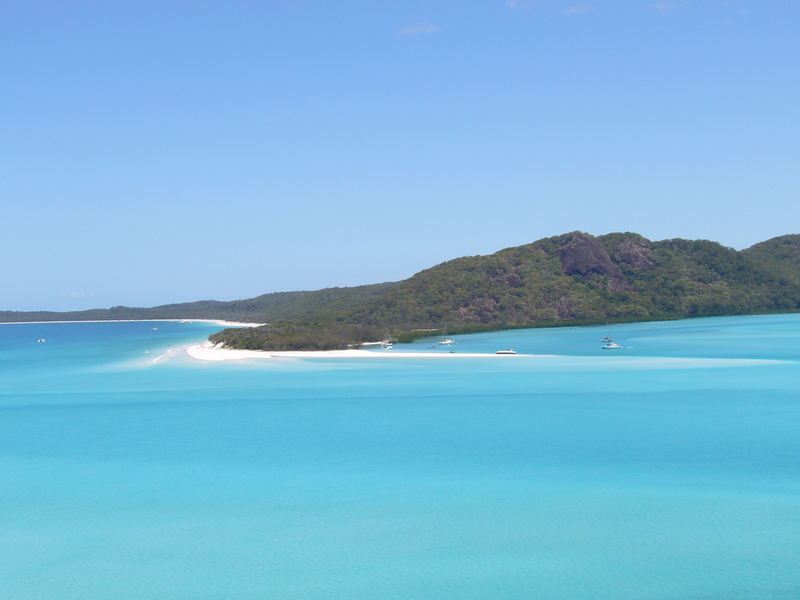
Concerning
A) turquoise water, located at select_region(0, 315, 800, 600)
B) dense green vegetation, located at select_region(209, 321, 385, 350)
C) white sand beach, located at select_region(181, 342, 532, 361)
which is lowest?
turquoise water, located at select_region(0, 315, 800, 600)

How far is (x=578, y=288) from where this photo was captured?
144875 mm

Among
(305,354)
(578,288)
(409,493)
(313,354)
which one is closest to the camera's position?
(409,493)

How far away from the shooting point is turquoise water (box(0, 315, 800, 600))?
14.2 m

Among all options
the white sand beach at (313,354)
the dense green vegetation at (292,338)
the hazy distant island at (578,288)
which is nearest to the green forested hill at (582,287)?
the hazy distant island at (578,288)

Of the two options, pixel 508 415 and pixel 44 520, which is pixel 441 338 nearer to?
pixel 508 415

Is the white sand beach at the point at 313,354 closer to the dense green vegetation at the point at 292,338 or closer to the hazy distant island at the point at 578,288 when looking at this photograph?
the dense green vegetation at the point at 292,338

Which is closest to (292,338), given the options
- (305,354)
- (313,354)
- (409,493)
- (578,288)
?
(305,354)

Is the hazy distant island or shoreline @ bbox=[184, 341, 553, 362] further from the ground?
the hazy distant island

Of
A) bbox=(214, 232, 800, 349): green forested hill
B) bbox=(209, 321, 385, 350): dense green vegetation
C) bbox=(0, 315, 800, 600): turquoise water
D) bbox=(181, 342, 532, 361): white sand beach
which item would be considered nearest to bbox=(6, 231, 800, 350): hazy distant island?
bbox=(214, 232, 800, 349): green forested hill

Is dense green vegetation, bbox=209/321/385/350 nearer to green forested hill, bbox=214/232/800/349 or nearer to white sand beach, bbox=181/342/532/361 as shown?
white sand beach, bbox=181/342/532/361

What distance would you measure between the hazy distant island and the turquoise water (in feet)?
226

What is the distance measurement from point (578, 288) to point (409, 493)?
12951 cm

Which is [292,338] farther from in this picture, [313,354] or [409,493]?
[409,493]

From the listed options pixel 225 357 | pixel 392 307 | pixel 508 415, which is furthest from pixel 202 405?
pixel 392 307
